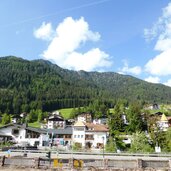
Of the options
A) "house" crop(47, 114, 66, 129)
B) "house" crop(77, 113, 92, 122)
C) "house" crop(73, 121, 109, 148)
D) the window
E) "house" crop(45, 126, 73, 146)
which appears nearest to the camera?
"house" crop(73, 121, 109, 148)

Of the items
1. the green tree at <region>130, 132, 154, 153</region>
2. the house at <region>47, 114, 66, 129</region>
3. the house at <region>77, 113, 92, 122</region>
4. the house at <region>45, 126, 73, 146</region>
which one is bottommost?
the green tree at <region>130, 132, 154, 153</region>

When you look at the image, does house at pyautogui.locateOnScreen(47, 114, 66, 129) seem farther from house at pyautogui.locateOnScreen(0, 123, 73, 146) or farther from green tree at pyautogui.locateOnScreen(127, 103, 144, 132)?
green tree at pyautogui.locateOnScreen(127, 103, 144, 132)

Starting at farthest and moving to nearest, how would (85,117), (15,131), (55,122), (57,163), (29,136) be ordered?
(85,117) → (55,122) → (15,131) → (29,136) → (57,163)

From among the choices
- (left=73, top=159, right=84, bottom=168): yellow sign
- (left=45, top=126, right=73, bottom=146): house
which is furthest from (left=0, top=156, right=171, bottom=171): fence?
(left=45, top=126, right=73, bottom=146): house

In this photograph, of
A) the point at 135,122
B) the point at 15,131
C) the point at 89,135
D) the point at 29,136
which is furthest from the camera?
the point at 15,131

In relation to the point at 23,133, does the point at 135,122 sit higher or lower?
higher

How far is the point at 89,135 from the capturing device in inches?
3428

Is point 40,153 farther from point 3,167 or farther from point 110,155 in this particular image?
point 3,167

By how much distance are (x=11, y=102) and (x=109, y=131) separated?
110464 mm

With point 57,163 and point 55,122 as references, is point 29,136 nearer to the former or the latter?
point 55,122

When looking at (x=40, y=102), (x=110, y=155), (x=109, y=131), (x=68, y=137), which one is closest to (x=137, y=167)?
(x=110, y=155)

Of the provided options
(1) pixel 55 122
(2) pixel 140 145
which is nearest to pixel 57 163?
(2) pixel 140 145

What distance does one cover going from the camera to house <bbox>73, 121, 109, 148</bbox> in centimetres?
8562

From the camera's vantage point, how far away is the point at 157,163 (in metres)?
27.3
